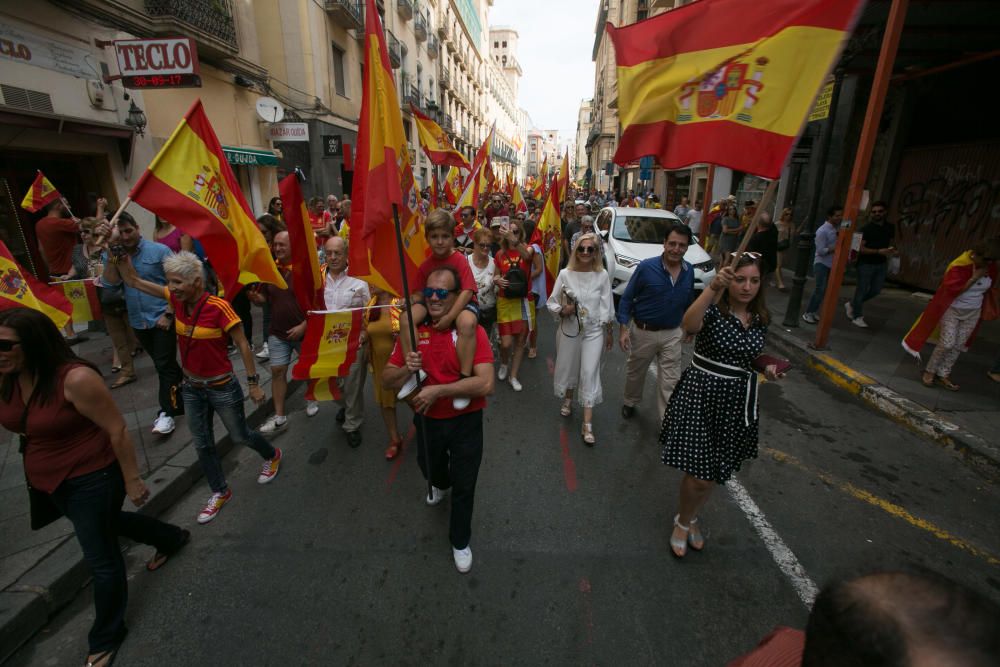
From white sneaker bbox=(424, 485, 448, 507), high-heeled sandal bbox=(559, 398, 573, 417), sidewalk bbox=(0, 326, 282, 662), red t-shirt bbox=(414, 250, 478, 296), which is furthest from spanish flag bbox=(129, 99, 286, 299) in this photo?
high-heeled sandal bbox=(559, 398, 573, 417)

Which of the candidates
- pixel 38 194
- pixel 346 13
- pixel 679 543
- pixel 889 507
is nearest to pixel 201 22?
pixel 38 194

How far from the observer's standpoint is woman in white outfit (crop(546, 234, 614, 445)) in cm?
443

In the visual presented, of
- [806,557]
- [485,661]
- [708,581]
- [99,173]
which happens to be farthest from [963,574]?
[99,173]

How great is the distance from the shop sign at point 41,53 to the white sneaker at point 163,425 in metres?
6.61

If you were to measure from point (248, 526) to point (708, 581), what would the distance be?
3164 millimetres

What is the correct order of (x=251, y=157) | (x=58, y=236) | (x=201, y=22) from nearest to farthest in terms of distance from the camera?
(x=58, y=236) → (x=201, y=22) → (x=251, y=157)

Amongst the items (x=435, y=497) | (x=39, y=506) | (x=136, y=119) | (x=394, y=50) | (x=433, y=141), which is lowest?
(x=435, y=497)

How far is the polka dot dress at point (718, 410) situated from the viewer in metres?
2.77

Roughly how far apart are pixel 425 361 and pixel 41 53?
30.5 feet

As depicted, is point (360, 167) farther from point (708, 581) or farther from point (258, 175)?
point (258, 175)

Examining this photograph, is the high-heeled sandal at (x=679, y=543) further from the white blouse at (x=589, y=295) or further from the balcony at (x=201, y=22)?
the balcony at (x=201, y=22)

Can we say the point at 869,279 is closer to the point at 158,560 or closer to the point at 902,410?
the point at 902,410

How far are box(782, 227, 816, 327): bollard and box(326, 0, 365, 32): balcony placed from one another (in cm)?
1704

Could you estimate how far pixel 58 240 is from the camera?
577cm
